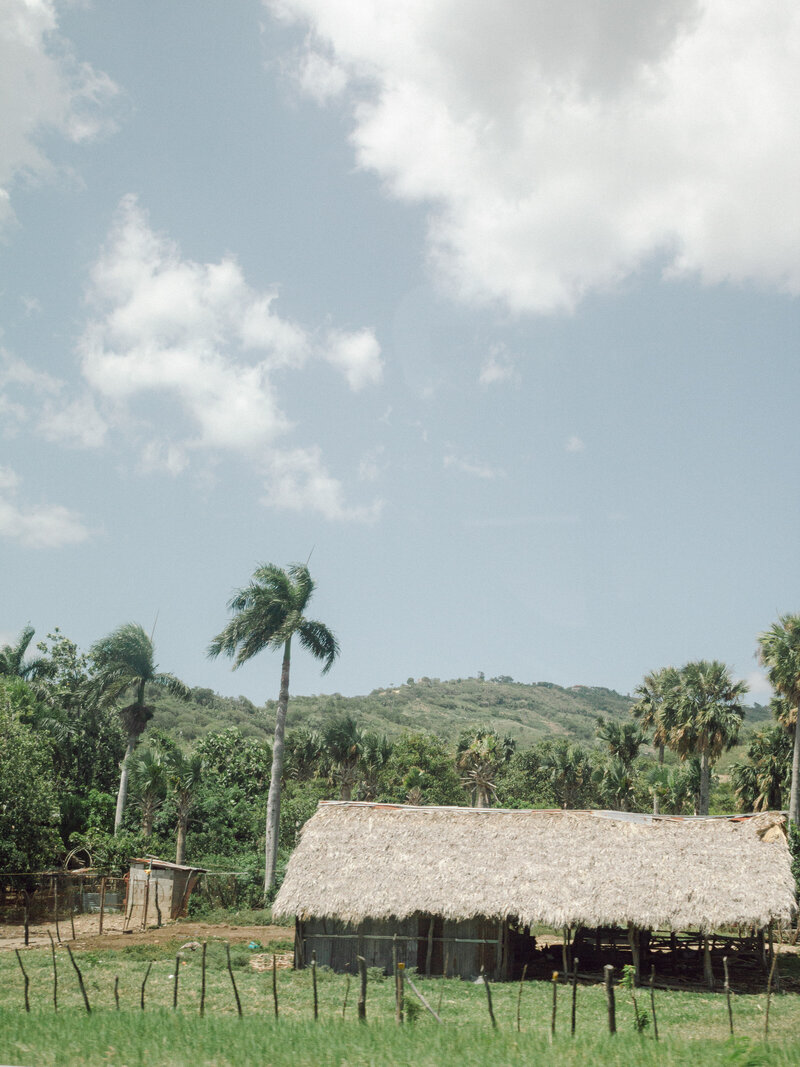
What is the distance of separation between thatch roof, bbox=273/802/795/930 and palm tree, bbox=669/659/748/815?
17.6m

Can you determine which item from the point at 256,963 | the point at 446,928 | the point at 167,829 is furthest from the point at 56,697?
the point at 446,928

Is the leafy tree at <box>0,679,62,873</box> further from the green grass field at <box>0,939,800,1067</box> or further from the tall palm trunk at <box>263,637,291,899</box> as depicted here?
the green grass field at <box>0,939,800,1067</box>

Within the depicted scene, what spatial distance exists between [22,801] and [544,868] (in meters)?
19.5

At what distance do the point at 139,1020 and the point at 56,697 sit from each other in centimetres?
3698

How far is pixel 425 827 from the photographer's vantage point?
2383cm

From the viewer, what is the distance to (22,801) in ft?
98.7

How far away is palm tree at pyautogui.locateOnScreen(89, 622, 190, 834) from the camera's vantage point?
1663 inches

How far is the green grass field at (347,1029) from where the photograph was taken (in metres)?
10.3

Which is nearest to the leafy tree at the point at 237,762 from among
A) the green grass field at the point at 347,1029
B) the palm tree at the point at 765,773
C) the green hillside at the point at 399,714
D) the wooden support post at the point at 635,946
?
the green hillside at the point at 399,714

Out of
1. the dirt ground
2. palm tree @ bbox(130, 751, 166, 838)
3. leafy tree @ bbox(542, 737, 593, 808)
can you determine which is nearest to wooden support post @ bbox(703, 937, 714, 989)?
the dirt ground

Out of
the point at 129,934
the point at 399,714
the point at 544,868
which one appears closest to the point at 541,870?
the point at 544,868

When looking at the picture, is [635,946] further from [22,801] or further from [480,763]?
[480,763]

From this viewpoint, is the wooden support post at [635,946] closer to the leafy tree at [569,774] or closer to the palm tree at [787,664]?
the palm tree at [787,664]

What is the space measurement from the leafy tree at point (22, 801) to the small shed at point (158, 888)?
356 cm
